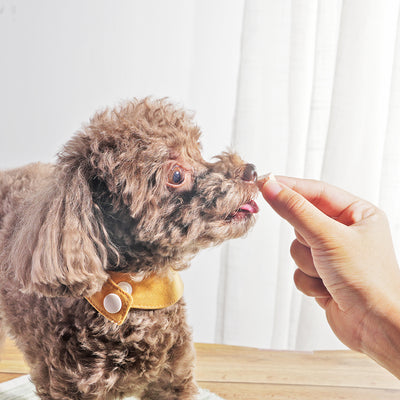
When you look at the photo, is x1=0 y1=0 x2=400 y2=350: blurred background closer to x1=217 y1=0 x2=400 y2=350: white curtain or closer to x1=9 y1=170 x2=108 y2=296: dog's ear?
x1=217 y1=0 x2=400 y2=350: white curtain

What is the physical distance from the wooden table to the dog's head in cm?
66

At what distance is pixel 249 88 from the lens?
154 cm

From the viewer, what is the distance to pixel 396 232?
1574 millimetres

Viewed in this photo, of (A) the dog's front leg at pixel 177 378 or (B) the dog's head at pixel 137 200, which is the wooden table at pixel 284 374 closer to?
(A) the dog's front leg at pixel 177 378

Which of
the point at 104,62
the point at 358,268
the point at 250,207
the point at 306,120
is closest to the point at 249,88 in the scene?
the point at 306,120

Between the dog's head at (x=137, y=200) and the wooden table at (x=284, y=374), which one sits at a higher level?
the dog's head at (x=137, y=200)

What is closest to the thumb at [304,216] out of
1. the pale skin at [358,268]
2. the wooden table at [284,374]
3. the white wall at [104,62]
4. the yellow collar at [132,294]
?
the pale skin at [358,268]

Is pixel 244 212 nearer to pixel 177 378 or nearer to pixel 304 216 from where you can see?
pixel 304 216

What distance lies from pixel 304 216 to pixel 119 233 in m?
0.35

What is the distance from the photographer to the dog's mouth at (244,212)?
2.83 ft

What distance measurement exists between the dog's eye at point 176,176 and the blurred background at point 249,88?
727 millimetres

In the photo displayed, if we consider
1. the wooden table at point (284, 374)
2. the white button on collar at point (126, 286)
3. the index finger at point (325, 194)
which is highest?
the index finger at point (325, 194)

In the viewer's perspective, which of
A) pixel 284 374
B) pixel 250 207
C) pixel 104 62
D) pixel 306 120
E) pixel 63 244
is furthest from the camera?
pixel 104 62

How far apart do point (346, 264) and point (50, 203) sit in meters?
0.54
